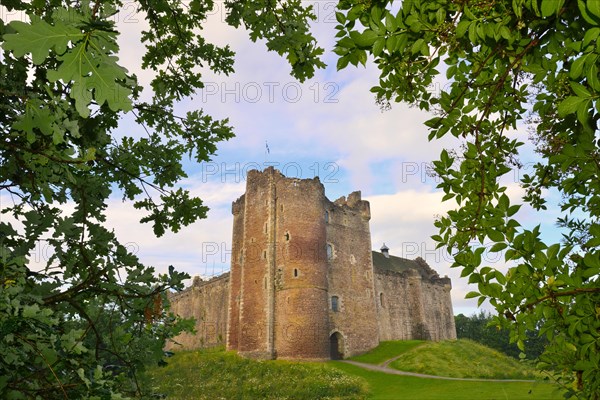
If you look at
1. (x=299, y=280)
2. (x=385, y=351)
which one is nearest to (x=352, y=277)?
(x=385, y=351)

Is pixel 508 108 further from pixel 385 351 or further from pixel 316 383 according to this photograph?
pixel 385 351

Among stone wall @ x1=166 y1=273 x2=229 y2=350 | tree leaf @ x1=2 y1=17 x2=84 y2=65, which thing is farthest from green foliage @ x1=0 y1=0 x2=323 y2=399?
stone wall @ x1=166 y1=273 x2=229 y2=350

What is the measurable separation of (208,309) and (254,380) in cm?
1979

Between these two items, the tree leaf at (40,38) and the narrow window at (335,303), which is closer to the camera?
the tree leaf at (40,38)

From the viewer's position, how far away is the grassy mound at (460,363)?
25625 millimetres

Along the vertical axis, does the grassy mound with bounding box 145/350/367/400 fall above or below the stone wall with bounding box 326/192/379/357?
below

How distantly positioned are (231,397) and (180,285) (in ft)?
63.3

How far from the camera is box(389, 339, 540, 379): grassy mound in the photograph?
25.6m

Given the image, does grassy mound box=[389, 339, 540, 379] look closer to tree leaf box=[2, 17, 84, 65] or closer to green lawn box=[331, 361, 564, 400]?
green lawn box=[331, 361, 564, 400]

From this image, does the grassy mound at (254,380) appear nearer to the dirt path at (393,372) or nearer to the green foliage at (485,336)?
the dirt path at (393,372)

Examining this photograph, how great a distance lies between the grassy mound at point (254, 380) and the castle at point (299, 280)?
2.17 metres

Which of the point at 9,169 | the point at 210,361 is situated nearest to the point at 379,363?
the point at 210,361

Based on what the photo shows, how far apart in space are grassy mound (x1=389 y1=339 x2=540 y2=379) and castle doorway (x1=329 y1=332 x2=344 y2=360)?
15.2 ft

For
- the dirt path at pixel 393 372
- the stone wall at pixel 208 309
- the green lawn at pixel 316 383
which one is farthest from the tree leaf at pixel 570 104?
the stone wall at pixel 208 309
